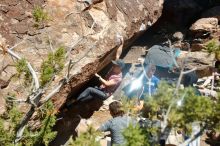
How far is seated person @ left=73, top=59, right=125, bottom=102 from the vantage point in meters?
10.1

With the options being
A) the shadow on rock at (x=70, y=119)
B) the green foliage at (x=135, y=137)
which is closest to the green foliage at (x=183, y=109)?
the green foliage at (x=135, y=137)

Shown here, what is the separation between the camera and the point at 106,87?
33.5ft

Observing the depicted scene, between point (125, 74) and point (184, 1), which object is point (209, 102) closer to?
point (125, 74)

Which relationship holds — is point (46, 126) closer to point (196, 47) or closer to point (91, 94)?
point (91, 94)

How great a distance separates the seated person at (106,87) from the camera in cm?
1006

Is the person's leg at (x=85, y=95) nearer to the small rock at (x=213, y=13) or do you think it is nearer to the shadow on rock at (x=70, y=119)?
the shadow on rock at (x=70, y=119)

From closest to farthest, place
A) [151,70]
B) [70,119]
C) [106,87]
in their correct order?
[151,70]
[106,87]
[70,119]

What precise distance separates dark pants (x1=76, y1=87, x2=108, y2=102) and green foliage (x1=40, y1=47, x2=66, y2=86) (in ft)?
9.58

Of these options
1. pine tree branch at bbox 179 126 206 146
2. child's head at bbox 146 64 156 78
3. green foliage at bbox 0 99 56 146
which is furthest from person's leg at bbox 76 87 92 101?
pine tree branch at bbox 179 126 206 146

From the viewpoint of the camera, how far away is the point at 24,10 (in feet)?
31.2

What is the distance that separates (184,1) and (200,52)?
115 inches

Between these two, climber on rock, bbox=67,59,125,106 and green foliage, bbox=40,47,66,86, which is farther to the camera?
climber on rock, bbox=67,59,125,106

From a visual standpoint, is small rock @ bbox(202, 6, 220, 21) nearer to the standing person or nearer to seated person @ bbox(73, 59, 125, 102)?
the standing person

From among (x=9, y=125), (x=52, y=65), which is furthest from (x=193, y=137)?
(x=9, y=125)
